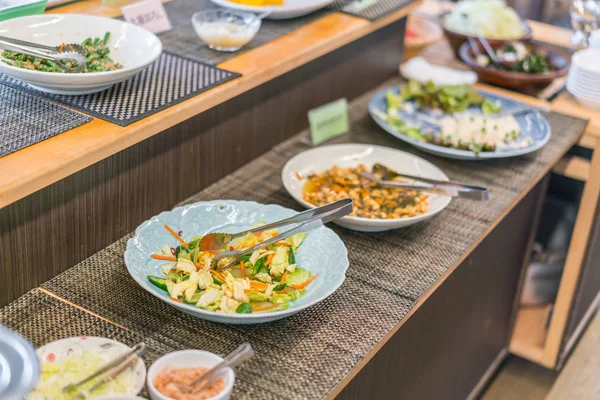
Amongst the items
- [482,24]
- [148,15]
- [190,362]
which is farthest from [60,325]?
[482,24]

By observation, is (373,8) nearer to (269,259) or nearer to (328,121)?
(328,121)

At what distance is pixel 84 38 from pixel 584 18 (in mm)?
1561

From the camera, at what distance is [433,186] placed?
4.98ft

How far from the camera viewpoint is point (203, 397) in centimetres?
95

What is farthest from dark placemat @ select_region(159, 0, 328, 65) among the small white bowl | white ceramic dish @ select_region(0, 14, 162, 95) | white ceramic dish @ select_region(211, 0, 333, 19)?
the small white bowl

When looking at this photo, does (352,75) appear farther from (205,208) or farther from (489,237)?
(205,208)

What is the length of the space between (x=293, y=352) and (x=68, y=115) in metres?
0.55

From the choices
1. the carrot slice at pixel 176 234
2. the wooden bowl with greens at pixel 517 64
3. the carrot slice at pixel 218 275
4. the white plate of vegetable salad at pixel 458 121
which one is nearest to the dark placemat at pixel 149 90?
the carrot slice at pixel 176 234

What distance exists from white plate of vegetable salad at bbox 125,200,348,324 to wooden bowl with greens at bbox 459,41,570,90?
1045 millimetres

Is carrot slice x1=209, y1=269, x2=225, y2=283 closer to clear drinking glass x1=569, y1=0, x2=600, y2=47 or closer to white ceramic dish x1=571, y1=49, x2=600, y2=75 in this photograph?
white ceramic dish x1=571, y1=49, x2=600, y2=75

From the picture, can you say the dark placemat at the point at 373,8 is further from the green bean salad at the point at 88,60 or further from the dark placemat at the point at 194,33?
the green bean salad at the point at 88,60

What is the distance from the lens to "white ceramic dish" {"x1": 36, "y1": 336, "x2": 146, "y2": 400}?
0.98 meters

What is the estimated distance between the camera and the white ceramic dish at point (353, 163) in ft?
4.88

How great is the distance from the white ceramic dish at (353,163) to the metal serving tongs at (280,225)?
0.15 metres
